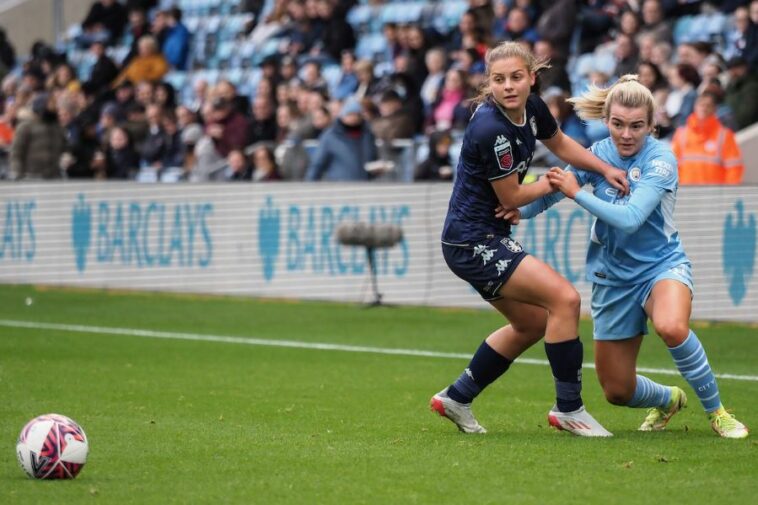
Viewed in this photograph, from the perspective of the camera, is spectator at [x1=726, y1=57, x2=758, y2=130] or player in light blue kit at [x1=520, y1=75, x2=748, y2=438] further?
spectator at [x1=726, y1=57, x2=758, y2=130]

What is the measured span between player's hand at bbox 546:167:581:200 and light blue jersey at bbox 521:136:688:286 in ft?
0.25

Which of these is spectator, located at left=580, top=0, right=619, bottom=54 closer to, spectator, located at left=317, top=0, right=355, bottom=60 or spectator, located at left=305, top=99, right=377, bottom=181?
spectator, located at left=305, top=99, right=377, bottom=181

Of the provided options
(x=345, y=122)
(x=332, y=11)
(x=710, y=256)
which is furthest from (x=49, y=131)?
(x=710, y=256)

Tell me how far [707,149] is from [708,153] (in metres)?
0.04

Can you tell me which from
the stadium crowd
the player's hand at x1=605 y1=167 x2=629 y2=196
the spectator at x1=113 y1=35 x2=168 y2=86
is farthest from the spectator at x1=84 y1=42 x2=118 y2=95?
the player's hand at x1=605 y1=167 x2=629 y2=196

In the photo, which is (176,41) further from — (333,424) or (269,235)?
(333,424)

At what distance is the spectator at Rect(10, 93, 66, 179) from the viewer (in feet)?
69.8

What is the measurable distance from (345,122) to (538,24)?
3.24 m

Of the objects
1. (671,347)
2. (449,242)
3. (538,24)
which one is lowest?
(671,347)

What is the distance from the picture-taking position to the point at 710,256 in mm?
13734

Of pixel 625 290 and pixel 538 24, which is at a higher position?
pixel 538 24

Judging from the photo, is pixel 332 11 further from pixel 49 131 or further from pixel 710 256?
pixel 710 256

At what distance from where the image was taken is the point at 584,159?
758 cm

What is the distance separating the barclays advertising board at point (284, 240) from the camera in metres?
13.8
